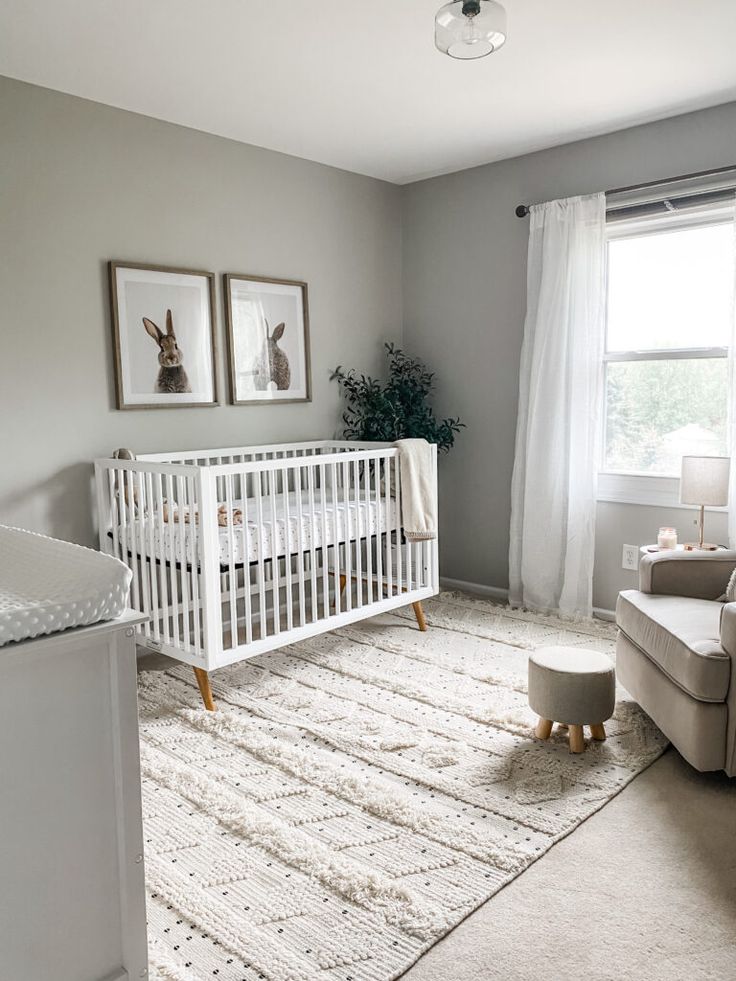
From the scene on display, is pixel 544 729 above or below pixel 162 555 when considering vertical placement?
below

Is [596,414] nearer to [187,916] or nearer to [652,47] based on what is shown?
[652,47]

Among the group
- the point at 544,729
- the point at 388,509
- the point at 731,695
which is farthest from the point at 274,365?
the point at 731,695

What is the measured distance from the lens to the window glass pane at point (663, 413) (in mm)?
3490

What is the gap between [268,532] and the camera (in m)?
3.02

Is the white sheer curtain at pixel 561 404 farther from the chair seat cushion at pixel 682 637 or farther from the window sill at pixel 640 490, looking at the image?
the chair seat cushion at pixel 682 637

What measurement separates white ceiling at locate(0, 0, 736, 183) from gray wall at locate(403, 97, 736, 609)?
6.5 inches

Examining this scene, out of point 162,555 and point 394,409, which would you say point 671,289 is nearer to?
point 394,409

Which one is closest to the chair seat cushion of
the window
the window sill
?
the window sill

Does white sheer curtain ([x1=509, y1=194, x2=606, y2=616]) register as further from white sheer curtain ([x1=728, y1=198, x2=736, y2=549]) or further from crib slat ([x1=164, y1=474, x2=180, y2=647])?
crib slat ([x1=164, y1=474, x2=180, y2=647])

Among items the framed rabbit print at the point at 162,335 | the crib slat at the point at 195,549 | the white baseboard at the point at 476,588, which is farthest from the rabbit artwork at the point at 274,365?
the white baseboard at the point at 476,588

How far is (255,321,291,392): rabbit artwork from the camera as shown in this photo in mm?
3814

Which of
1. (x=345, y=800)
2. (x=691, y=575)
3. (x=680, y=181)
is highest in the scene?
(x=680, y=181)

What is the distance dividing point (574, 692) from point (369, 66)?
226 cm

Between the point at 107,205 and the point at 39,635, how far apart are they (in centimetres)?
260
